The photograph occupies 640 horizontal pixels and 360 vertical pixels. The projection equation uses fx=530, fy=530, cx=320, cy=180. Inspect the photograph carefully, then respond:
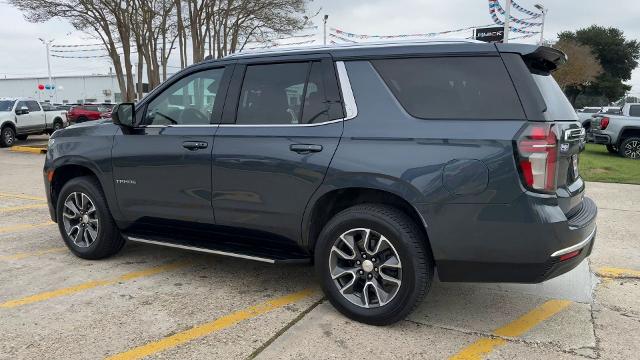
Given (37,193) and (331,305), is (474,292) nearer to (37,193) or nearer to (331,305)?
(331,305)

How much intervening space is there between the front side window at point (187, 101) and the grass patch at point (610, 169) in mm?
7720

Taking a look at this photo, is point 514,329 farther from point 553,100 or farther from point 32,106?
point 32,106

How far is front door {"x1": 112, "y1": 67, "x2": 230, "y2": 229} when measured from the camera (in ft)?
13.7

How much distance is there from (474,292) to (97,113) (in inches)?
1087

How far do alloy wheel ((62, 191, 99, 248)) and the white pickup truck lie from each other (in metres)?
16.0

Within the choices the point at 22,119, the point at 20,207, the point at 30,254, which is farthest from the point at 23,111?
the point at 30,254

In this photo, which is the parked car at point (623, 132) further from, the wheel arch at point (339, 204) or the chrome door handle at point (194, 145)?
the chrome door handle at point (194, 145)

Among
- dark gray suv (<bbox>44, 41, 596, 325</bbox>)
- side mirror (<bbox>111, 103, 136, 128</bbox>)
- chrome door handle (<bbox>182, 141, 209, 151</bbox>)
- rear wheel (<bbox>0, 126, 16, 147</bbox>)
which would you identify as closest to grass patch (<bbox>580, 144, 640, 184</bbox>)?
dark gray suv (<bbox>44, 41, 596, 325</bbox>)

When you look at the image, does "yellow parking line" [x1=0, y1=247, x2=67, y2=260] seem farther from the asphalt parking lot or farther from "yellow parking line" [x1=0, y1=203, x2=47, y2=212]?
"yellow parking line" [x1=0, y1=203, x2=47, y2=212]

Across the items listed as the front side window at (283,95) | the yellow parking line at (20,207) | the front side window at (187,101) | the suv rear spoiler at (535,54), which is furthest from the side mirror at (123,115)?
the yellow parking line at (20,207)

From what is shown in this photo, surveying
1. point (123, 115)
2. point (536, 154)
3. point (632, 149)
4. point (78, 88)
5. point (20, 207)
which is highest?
point (78, 88)

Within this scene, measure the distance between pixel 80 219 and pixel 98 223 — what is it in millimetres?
284

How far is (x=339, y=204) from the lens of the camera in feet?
12.5

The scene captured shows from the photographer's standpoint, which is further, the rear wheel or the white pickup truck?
the white pickup truck
